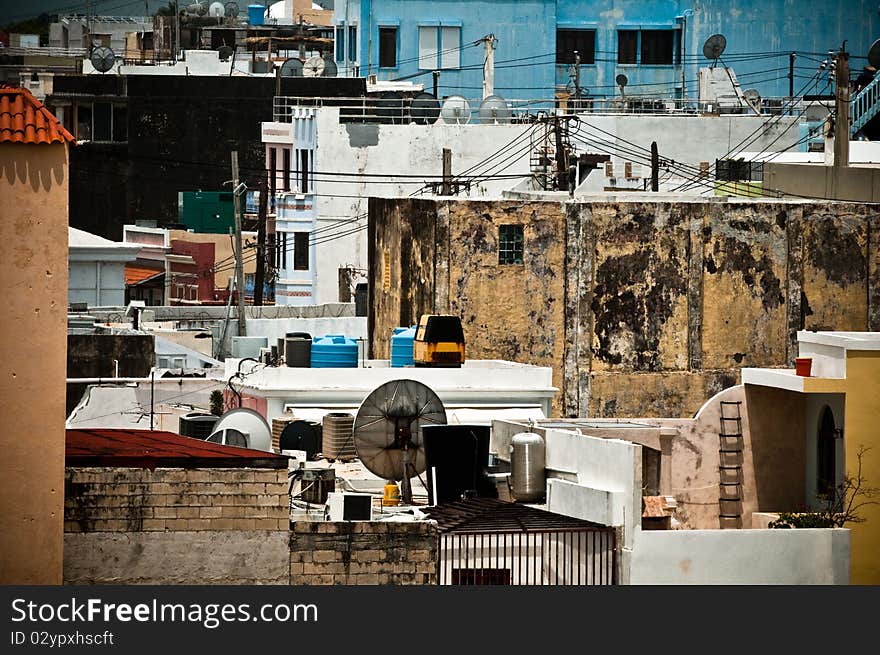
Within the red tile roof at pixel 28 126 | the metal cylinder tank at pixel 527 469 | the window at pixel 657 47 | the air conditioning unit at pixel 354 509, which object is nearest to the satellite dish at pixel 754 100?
the window at pixel 657 47

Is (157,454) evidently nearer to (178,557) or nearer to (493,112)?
(178,557)

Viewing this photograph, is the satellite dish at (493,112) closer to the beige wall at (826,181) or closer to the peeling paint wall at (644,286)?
the beige wall at (826,181)

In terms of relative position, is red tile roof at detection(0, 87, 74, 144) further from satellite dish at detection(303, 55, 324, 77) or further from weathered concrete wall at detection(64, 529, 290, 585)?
satellite dish at detection(303, 55, 324, 77)

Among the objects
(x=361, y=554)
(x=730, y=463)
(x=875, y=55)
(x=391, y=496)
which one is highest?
(x=875, y=55)

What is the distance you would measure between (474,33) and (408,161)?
12.6m

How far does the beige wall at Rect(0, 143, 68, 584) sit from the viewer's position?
2148 centimetres

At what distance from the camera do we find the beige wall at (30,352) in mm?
21484

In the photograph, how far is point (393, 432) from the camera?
2734cm

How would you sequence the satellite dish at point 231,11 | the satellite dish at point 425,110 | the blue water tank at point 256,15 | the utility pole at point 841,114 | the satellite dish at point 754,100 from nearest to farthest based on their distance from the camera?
the utility pole at point 841,114, the satellite dish at point 425,110, the satellite dish at point 754,100, the blue water tank at point 256,15, the satellite dish at point 231,11

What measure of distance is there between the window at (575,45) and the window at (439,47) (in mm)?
3383

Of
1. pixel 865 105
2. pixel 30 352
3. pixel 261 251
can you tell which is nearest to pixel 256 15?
pixel 261 251

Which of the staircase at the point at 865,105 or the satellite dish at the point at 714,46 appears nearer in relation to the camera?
the staircase at the point at 865,105

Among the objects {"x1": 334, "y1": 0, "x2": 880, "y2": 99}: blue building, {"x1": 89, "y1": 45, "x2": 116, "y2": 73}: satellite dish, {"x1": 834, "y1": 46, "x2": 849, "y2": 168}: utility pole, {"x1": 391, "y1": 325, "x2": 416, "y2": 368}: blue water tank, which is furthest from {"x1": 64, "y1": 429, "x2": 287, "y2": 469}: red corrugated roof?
{"x1": 89, "y1": 45, "x2": 116, "y2": 73}: satellite dish

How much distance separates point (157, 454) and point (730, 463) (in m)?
8.26
